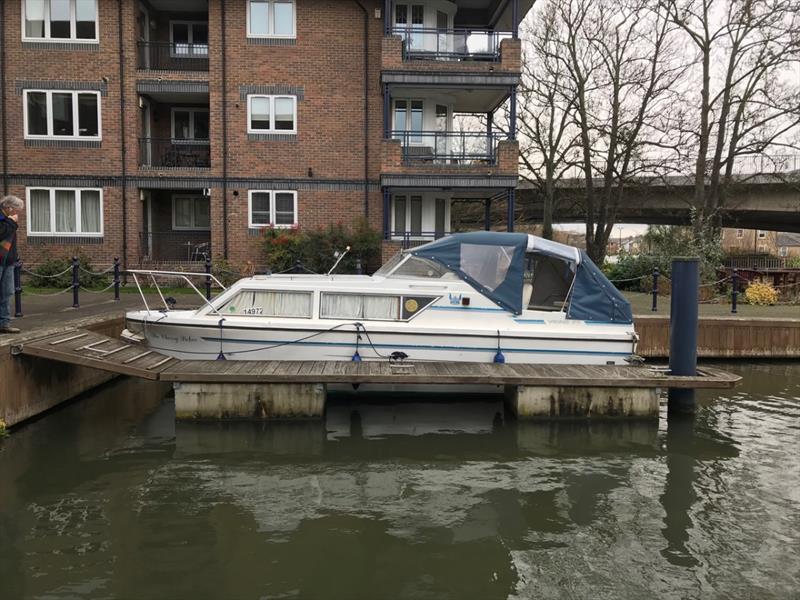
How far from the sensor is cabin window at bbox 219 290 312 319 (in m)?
10.5

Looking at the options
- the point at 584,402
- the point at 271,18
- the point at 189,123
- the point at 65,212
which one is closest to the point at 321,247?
the point at 189,123

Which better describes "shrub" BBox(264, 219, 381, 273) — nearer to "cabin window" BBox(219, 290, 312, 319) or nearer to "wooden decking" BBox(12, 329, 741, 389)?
"cabin window" BBox(219, 290, 312, 319)

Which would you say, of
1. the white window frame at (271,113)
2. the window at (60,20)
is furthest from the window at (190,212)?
the window at (60,20)

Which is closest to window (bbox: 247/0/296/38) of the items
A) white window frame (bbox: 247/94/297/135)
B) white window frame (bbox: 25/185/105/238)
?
white window frame (bbox: 247/94/297/135)

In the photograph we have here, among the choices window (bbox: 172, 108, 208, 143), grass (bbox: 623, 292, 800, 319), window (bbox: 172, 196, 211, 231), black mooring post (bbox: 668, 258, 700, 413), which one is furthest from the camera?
window (bbox: 172, 108, 208, 143)

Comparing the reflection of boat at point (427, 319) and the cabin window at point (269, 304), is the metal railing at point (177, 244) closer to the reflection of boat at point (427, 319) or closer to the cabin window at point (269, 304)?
the reflection of boat at point (427, 319)

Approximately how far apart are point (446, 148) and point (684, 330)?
1358 centimetres

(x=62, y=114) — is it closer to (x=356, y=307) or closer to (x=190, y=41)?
(x=190, y=41)

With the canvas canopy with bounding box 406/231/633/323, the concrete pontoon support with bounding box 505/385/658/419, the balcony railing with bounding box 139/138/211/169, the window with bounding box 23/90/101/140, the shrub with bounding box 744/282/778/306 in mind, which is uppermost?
the window with bounding box 23/90/101/140

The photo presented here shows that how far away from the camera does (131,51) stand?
2233 centimetres

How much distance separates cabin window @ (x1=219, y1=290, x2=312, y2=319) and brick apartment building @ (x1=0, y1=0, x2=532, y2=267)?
11.3 metres

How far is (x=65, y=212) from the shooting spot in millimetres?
22500

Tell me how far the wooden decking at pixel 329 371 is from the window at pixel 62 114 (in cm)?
1463

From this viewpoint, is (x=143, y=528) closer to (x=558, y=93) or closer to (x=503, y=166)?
(x=503, y=166)
